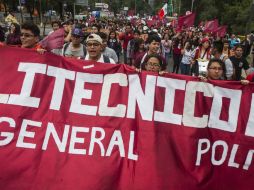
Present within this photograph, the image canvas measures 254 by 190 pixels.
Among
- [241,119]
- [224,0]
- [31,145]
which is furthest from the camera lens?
[224,0]

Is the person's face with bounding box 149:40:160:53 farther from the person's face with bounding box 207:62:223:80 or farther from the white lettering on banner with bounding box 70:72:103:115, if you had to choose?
the white lettering on banner with bounding box 70:72:103:115

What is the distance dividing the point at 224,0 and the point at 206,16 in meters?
2.43

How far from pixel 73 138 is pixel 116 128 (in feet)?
1.41

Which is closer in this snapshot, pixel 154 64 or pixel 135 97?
pixel 135 97

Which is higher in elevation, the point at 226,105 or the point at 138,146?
the point at 226,105

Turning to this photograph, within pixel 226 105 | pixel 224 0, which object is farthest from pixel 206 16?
pixel 226 105

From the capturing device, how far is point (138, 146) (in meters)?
4.43

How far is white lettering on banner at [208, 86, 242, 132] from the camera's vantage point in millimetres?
4590

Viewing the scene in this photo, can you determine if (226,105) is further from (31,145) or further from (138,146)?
(31,145)

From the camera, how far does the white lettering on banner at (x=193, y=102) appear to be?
180 inches

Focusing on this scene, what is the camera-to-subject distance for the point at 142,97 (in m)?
4.60

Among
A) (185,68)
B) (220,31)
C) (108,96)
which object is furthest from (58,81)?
(220,31)

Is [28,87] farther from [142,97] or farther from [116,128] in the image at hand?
[142,97]

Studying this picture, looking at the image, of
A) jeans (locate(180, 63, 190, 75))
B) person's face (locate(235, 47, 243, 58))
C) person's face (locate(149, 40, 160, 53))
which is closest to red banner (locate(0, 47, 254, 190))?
person's face (locate(149, 40, 160, 53))
